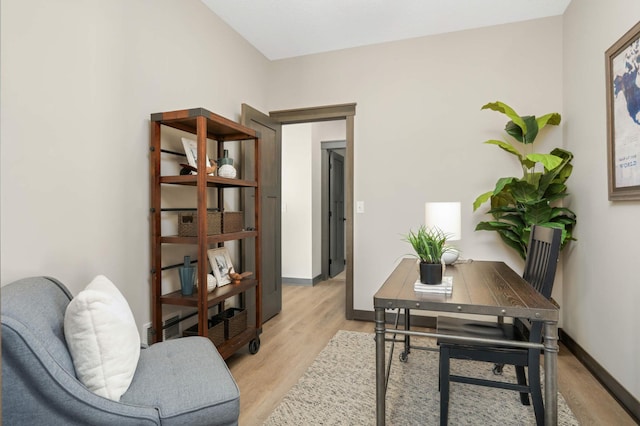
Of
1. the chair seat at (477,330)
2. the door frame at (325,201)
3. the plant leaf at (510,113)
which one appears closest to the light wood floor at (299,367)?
the chair seat at (477,330)

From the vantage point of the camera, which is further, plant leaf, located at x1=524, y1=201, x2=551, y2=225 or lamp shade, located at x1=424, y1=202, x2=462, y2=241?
Answer: plant leaf, located at x1=524, y1=201, x2=551, y2=225

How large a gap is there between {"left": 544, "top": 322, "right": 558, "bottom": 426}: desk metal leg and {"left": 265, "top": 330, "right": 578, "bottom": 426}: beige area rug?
47 centimetres

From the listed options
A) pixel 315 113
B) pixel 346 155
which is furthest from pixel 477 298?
pixel 315 113

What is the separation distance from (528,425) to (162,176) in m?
2.48

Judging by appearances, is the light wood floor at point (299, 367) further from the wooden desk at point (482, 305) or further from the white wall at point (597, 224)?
the wooden desk at point (482, 305)

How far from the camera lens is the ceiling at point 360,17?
2809mm

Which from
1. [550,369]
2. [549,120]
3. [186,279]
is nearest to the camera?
[550,369]

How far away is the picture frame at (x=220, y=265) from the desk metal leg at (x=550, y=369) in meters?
1.98

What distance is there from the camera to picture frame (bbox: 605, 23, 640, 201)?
1.88m

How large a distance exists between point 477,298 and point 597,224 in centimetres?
146

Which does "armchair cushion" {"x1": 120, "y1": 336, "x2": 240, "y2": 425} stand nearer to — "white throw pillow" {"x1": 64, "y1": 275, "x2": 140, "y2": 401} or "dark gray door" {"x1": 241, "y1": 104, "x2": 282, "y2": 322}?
"white throw pillow" {"x1": 64, "y1": 275, "x2": 140, "y2": 401}

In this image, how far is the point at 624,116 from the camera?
2.00 meters

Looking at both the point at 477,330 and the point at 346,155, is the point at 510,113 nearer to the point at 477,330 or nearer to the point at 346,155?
the point at 346,155

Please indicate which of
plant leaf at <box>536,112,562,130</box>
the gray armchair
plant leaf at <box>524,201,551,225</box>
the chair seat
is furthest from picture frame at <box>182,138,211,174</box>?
plant leaf at <box>536,112,562,130</box>
